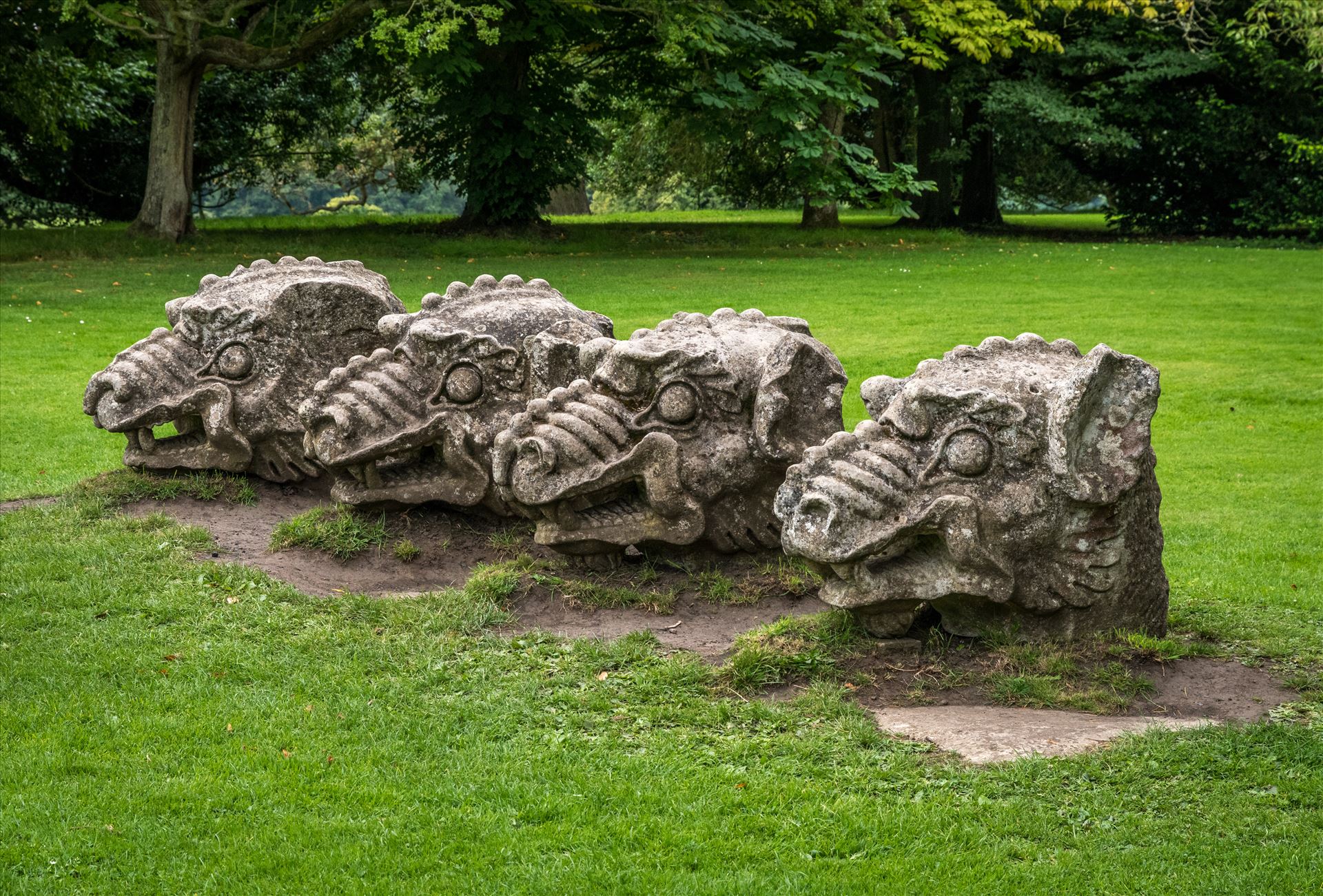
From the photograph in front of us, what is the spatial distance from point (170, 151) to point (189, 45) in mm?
2566

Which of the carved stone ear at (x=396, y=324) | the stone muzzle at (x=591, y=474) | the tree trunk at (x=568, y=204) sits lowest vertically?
the stone muzzle at (x=591, y=474)

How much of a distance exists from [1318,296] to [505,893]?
20.1m

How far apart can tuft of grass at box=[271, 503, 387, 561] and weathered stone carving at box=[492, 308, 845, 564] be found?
1195mm

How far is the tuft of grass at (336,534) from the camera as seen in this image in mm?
7906

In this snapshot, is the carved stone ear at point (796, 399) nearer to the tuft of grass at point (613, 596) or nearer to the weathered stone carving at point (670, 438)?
the weathered stone carving at point (670, 438)

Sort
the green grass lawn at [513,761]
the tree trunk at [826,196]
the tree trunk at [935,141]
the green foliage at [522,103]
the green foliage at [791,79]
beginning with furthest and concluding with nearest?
the tree trunk at [935,141]
the tree trunk at [826,196]
the green foliage at [522,103]
the green foliage at [791,79]
the green grass lawn at [513,761]

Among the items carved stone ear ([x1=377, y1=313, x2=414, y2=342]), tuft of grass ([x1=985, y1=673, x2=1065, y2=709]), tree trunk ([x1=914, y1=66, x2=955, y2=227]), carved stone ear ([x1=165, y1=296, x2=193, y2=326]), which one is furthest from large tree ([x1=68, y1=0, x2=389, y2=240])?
tuft of grass ([x1=985, y1=673, x2=1065, y2=709])

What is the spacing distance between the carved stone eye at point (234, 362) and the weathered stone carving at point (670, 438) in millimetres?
2616

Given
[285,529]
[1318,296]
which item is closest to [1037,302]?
[1318,296]

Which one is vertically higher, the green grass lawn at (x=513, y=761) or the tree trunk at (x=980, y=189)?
the tree trunk at (x=980, y=189)

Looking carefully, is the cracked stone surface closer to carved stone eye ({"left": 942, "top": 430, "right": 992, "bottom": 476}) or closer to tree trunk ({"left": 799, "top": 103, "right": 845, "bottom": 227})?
carved stone eye ({"left": 942, "top": 430, "right": 992, "bottom": 476})

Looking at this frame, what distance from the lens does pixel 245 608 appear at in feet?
22.9

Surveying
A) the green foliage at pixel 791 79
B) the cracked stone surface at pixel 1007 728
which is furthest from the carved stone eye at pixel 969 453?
the green foliage at pixel 791 79

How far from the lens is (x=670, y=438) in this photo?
6.82 metres
